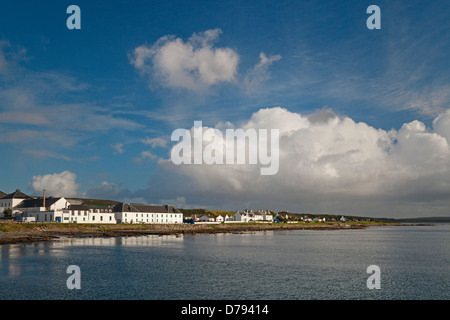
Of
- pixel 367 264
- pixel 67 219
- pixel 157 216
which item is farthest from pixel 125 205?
pixel 367 264

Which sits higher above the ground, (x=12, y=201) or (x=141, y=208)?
(x=12, y=201)

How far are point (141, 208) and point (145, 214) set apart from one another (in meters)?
2.92

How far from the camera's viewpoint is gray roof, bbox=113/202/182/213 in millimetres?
135375

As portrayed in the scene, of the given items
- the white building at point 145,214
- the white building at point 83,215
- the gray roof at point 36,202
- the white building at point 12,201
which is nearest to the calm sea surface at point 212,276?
A: the white building at point 83,215

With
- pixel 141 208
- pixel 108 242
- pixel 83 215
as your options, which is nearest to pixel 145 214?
pixel 141 208

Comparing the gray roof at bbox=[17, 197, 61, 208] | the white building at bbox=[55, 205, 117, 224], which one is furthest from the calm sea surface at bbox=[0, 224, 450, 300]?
the gray roof at bbox=[17, 197, 61, 208]

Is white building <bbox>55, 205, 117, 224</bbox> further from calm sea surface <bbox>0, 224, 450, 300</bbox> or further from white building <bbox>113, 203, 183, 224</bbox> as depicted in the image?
calm sea surface <bbox>0, 224, 450, 300</bbox>

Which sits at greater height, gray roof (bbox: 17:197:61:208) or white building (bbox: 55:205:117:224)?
gray roof (bbox: 17:197:61:208)

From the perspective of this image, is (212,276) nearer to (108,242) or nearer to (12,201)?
(108,242)

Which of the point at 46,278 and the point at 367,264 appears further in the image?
the point at 367,264

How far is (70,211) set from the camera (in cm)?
11544
